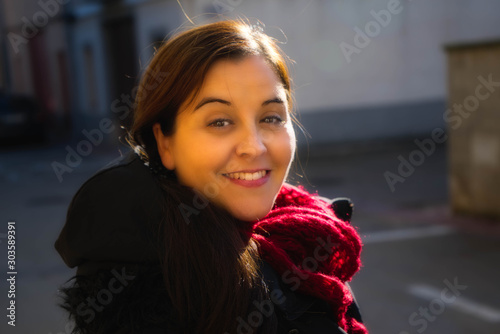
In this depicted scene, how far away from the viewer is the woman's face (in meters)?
1.40

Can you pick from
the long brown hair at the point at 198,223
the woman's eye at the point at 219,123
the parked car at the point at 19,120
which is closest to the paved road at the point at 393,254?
the long brown hair at the point at 198,223

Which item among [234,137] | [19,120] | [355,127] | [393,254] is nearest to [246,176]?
[234,137]

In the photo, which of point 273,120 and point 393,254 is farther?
point 393,254

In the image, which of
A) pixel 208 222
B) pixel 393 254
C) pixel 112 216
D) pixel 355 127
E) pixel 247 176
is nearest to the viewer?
pixel 112 216

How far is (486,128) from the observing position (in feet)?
22.7

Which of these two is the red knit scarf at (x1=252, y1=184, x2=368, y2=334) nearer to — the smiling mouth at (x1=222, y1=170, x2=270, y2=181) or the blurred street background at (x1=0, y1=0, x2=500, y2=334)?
the smiling mouth at (x1=222, y1=170, x2=270, y2=181)

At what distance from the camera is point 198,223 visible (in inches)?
52.9

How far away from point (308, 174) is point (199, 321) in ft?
32.9

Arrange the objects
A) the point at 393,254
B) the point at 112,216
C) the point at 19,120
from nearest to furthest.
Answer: the point at 112,216 → the point at 393,254 → the point at 19,120

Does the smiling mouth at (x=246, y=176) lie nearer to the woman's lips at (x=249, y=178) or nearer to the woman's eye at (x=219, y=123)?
the woman's lips at (x=249, y=178)

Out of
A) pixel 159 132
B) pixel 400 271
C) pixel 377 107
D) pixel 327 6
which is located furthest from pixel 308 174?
pixel 159 132

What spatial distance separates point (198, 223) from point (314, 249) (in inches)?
15.6

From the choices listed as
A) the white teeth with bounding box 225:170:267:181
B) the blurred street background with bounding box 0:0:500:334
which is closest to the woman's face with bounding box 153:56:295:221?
the white teeth with bounding box 225:170:267:181

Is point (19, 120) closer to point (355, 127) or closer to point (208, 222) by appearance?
point (355, 127)
